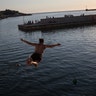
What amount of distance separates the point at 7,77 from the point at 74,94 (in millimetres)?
10613

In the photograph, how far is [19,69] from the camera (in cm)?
3412

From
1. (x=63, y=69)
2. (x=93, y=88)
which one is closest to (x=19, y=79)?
(x=63, y=69)

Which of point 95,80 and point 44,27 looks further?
point 44,27

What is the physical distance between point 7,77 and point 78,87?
1027 centimetres

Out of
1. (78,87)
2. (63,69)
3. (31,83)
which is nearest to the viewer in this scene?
(78,87)

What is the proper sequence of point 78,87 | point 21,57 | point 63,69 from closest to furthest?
point 78,87
point 63,69
point 21,57

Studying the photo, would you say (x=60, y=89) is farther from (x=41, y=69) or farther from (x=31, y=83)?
(x=41, y=69)

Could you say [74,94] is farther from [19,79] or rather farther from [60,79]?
[19,79]

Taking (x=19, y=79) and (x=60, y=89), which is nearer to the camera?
(x=60, y=89)

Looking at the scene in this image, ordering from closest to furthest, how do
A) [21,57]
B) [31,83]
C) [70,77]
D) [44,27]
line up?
[31,83]
[70,77]
[21,57]
[44,27]

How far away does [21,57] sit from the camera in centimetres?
4359

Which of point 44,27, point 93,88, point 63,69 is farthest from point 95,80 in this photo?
point 44,27

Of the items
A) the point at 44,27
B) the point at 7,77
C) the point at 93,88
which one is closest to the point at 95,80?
the point at 93,88

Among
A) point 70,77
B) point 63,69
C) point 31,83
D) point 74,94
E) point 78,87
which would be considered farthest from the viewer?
point 63,69
